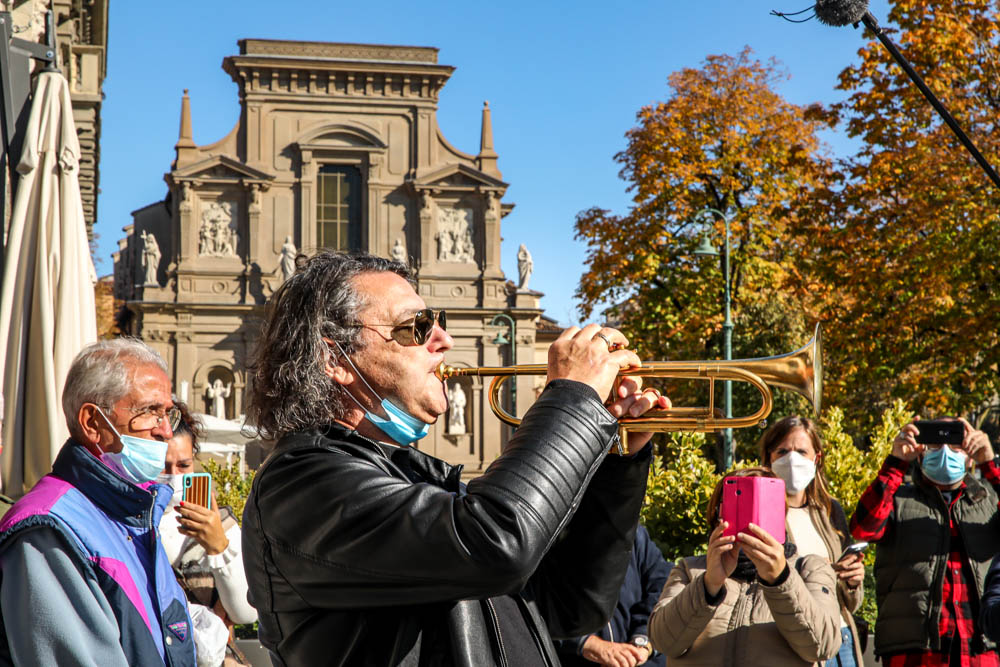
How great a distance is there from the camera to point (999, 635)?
446cm

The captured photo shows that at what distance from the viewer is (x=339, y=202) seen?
4550 centimetres

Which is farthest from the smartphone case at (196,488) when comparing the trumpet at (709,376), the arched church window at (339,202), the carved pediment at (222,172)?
the arched church window at (339,202)

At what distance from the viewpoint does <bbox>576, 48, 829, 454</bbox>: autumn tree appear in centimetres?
2770

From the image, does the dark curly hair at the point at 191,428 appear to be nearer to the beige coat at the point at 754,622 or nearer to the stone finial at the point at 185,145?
the beige coat at the point at 754,622

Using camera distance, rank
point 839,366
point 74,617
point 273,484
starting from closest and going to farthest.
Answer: point 273,484 → point 74,617 → point 839,366

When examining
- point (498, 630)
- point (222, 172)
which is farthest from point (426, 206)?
point (498, 630)

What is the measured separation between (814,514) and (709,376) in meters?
2.91

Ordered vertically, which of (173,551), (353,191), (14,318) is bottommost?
(173,551)

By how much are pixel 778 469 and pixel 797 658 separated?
1224 mm

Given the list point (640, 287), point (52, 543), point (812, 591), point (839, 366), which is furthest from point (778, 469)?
point (640, 287)

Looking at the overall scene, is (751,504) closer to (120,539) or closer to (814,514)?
(814,514)

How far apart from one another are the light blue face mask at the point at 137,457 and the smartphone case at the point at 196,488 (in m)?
0.47

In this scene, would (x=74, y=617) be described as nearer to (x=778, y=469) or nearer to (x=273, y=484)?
(x=273, y=484)

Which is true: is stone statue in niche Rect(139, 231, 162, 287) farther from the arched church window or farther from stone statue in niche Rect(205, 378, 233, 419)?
the arched church window
